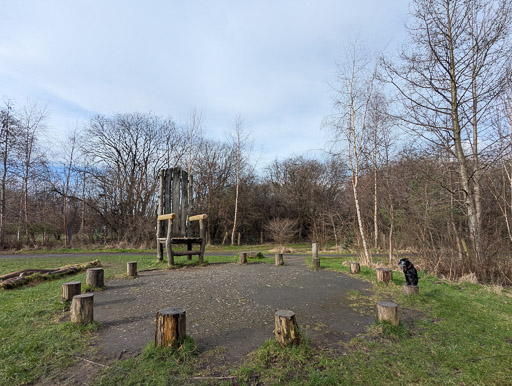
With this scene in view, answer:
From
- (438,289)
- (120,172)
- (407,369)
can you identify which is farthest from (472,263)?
(120,172)

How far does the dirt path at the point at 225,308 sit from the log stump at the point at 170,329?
297 mm

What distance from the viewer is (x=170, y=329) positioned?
9.14 feet

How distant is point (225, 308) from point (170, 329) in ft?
5.36

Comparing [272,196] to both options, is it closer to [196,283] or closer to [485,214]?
[485,214]

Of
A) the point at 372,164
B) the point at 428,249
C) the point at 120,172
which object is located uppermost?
the point at 120,172

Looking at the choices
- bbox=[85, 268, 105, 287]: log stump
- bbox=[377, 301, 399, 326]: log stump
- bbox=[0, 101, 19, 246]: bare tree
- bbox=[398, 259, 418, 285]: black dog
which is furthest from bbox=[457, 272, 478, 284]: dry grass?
bbox=[0, 101, 19, 246]: bare tree

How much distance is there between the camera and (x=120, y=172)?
20281mm

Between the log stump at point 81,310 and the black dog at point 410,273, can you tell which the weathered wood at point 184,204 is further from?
the black dog at point 410,273

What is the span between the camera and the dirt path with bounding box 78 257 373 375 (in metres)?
3.06

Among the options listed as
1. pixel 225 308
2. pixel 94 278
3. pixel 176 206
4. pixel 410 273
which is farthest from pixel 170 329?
pixel 176 206

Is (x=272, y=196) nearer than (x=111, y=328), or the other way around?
(x=111, y=328)

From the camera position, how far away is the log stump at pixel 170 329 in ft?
9.08

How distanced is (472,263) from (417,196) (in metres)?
2.57

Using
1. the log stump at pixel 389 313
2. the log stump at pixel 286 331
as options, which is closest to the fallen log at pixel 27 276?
the log stump at pixel 286 331
